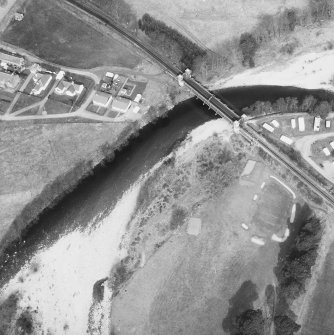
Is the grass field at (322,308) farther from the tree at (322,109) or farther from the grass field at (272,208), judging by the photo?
the tree at (322,109)

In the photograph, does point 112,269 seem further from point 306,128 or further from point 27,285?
point 306,128

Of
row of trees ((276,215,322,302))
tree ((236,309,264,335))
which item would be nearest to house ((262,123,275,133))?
row of trees ((276,215,322,302))

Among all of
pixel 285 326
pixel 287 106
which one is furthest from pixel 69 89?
pixel 285 326

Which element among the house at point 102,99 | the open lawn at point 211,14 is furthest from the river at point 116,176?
the open lawn at point 211,14

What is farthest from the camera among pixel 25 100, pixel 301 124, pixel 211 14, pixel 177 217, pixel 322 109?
pixel 211 14

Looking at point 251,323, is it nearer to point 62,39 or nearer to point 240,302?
point 240,302

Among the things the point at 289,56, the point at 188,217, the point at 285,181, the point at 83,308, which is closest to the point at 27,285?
the point at 83,308
